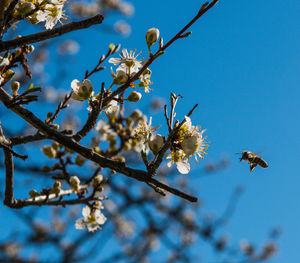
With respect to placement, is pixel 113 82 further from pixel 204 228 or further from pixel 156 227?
pixel 204 228

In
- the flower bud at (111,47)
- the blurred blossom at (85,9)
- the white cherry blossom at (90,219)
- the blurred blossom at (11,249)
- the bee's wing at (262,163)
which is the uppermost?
the blurred blossom at (85,9)

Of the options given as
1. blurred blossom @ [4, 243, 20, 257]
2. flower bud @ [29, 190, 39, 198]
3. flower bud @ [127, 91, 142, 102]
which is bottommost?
flower bud @ [29, 190, 39, 198]

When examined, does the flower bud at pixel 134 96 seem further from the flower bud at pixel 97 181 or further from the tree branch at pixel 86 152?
the flower bud at pixel 97 181

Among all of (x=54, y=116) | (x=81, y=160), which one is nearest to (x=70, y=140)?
(x=54, y=116)

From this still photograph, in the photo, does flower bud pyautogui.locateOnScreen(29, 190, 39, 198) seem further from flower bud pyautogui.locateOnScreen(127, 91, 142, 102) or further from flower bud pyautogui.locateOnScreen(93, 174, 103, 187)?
flower bud pyautogui.locateOnScreen(127, 91, 142, 102)

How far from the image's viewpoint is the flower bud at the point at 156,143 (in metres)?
1.64

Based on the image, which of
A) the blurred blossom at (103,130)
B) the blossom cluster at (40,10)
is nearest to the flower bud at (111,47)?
the blossom cluster at (40,10)

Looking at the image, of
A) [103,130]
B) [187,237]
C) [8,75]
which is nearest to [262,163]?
[103,130]

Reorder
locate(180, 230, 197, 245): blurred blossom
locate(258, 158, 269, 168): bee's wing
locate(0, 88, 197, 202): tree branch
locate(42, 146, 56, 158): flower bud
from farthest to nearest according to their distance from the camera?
locate(180, 230, 197, 245): blurred blossom, locate(42, 146, 56, 158): flower bud, locate(258, 158, 269, 168): bee's wing, locate(0, 88, 197, 202): tree branch

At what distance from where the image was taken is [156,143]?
164 cm

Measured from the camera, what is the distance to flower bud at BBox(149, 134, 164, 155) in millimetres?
1641

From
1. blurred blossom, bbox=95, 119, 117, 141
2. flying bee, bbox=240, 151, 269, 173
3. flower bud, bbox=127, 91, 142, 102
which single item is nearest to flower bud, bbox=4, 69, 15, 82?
flower bud, bbox=127, 91, 142, 102

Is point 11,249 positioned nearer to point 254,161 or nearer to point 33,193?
point 33,193

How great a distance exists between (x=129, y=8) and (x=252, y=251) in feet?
23.5
